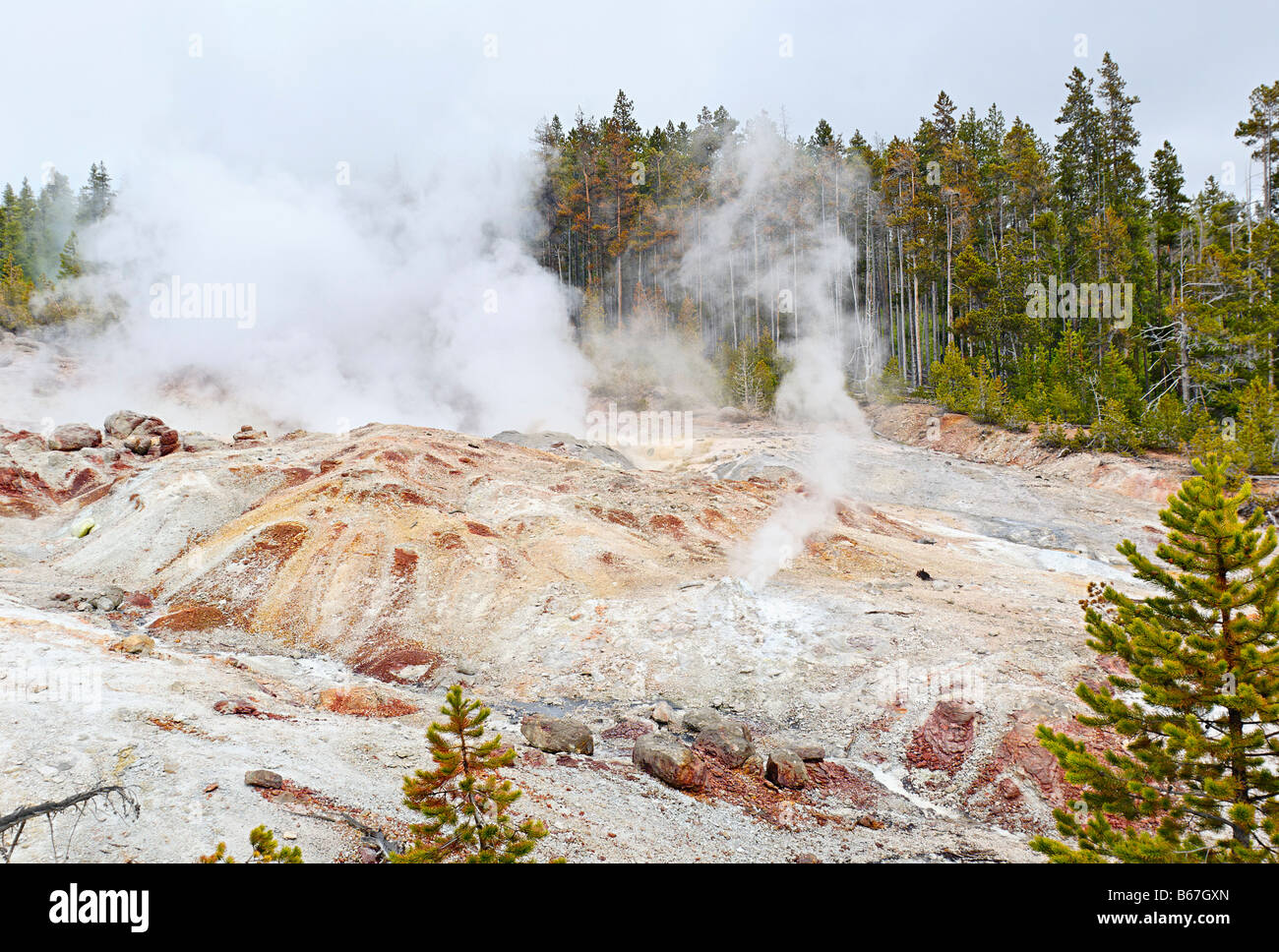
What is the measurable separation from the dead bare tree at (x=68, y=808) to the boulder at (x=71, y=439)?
28560 mm

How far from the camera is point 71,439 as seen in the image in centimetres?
2728

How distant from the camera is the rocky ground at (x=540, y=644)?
7.62 metres

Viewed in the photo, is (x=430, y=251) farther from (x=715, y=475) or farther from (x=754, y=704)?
(x=754, y=704)

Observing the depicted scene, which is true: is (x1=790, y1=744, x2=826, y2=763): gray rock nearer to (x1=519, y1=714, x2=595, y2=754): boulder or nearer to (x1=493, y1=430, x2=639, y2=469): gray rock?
(x1=519, y1=714, x2=595, y2=754): boulder

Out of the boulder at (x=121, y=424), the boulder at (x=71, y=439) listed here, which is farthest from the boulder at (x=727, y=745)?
the boulder at (x=121, y=424)

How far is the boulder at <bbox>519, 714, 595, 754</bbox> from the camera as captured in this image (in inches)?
392

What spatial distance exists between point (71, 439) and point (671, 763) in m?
31.5

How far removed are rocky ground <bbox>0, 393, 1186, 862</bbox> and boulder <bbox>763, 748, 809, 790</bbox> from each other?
4cm

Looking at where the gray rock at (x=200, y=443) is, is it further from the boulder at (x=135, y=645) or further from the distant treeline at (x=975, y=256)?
the distant treeline at (x=975, y=256)

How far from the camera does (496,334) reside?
153 feet

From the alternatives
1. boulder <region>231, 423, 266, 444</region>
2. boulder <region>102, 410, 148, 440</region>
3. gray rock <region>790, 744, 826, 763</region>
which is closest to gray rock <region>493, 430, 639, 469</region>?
boulder <region>231, 423, 266, 444</region>

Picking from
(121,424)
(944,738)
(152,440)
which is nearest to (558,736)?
(944,738)

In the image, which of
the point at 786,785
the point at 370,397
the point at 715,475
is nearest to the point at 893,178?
the point at 715,475
